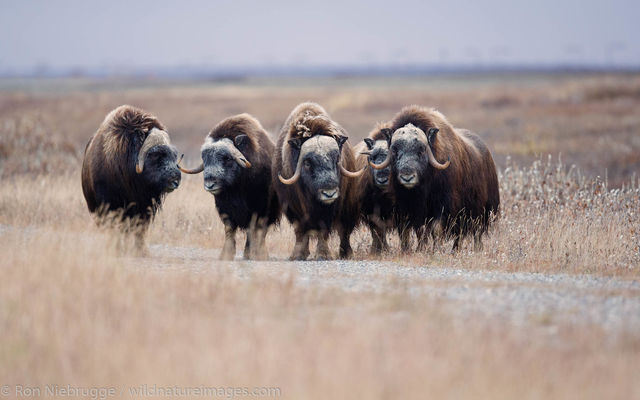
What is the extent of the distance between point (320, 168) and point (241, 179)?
5.10 feet

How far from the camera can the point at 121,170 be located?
12141 mm

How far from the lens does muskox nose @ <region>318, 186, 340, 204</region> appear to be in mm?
10945

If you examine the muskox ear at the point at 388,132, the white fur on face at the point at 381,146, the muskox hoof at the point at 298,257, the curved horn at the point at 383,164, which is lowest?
the muskox hoof at the point at 298,257

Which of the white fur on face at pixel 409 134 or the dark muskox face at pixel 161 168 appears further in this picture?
the dark muskox face at pixel 161 168

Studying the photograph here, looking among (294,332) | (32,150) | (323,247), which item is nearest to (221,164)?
(323,247)

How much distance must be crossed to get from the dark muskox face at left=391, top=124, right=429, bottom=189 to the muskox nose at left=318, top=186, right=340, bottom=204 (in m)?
1.14

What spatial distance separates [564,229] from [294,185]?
406 cm

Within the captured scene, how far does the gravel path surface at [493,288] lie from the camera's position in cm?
697

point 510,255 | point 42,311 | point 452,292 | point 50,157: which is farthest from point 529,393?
point 50,157

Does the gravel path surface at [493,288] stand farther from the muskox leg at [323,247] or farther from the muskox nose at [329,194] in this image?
the muskox leg at [323,247]

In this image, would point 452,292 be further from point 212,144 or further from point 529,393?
point 212,144

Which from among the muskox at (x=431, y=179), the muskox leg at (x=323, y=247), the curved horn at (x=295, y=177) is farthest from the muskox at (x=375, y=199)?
the curved horn at (x=295, y=177)

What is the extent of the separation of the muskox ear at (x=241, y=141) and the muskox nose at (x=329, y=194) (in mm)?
1782

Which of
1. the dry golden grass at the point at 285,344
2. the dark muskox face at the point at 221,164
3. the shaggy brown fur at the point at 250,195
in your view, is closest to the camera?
the dry golden grass at the point at 285,344
